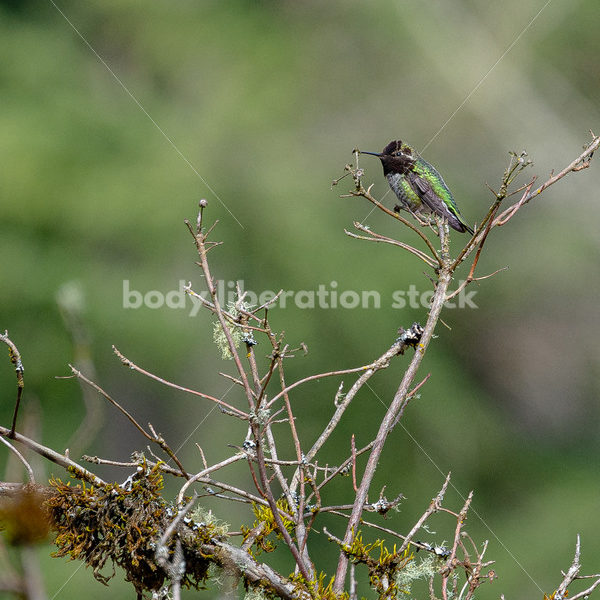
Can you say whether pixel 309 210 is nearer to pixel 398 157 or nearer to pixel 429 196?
pixel 398 157

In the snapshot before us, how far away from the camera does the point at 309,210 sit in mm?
11266

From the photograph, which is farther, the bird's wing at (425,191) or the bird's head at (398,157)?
the bird's head at (398,157)

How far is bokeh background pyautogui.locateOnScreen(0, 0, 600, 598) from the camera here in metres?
10.7

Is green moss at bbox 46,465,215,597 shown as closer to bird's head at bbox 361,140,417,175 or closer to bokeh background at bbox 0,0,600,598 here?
bird's head at bbox 361,140,417,175

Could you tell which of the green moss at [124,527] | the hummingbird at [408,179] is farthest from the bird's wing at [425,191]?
the green moss at [124,527]

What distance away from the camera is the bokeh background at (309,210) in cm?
1067

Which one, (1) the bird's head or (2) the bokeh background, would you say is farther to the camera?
(2) the bokeh background

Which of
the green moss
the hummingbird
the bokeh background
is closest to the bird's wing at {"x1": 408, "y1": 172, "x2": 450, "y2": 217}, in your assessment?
the hummingbird

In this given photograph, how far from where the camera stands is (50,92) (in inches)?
485

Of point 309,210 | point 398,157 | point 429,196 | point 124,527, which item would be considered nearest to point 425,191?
point 429,196

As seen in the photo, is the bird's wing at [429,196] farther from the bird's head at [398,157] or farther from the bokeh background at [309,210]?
the bokeh background at [309,210]

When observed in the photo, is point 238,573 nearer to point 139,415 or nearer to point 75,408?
point 75,408

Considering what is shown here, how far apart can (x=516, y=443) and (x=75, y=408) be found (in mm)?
6655

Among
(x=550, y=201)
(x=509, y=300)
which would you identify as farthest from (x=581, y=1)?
(x=509, y=300)
